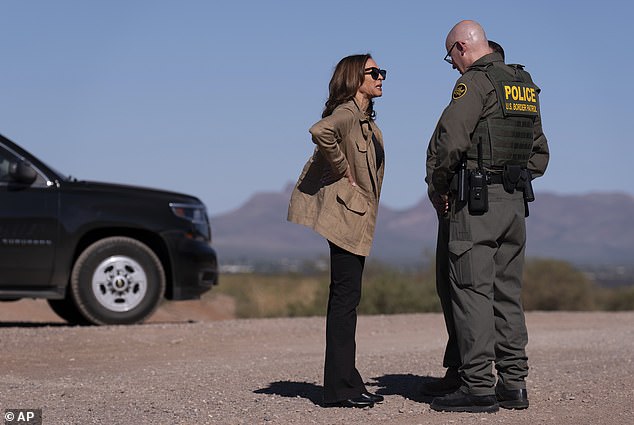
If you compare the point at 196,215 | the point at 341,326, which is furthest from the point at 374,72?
the point at 196,215

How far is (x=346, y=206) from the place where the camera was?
7457 mm

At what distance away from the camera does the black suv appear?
12.7m

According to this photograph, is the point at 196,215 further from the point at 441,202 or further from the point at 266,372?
the point at 441,202

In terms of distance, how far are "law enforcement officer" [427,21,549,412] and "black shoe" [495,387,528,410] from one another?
16 centimetres

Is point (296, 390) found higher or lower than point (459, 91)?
lower

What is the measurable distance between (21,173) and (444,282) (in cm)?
622

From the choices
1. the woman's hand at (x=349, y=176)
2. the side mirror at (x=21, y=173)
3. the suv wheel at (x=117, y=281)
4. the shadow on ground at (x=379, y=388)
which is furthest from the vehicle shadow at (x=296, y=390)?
the side mirror at (x=21, y=173)

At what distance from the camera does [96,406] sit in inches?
306

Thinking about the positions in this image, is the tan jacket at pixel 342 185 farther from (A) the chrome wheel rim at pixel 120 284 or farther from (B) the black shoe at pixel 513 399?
(A) the chrome wheel rim at pixel 120 284

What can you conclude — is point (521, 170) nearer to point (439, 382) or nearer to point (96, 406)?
point (439, 382)

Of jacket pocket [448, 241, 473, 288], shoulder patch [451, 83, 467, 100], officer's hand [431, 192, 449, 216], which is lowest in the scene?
jacket pocket [448, 241, 473, 288]

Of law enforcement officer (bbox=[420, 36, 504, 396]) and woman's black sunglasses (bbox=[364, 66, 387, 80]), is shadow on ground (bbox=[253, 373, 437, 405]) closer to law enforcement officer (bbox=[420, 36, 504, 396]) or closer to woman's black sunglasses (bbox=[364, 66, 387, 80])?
law enforcement officer (bbox=[420, 36, 504, 396])

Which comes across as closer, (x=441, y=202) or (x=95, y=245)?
(x=441, y=202)

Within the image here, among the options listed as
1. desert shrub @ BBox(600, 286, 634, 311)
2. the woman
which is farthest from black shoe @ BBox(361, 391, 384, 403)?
desert shrub @ BBox(600, 286, 634, 311)
